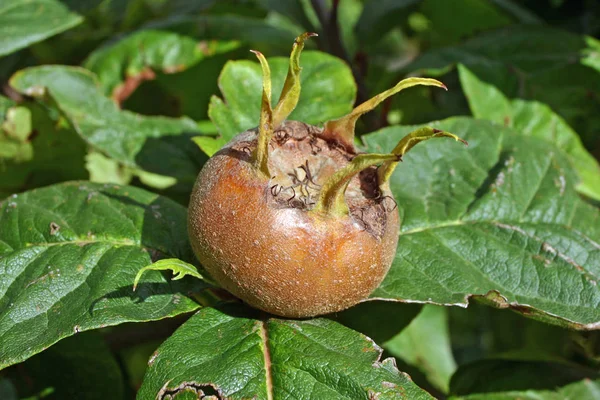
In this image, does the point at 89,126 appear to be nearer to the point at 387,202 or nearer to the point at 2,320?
the point at 2,320

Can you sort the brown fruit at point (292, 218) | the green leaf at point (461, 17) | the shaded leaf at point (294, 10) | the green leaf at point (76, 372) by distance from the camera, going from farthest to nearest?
the green leaf at point (461, 17) → the shaded leaf at point (294, 10) → the green leaf at point (76, 372) → the brown fruit at point (292, 218)

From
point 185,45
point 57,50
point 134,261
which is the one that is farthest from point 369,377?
point 57,50

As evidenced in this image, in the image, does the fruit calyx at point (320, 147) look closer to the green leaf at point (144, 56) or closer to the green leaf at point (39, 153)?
the green leaf at point (39, 153)

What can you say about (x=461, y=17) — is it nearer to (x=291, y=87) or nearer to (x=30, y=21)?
(x=30, y=21)

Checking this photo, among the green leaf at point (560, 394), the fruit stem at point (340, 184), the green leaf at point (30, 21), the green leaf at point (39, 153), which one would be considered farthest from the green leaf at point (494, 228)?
the green leaf at point (30, 21)

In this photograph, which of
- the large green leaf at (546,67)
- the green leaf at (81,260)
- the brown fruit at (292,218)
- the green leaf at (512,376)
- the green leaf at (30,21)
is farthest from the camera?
the large green leaf at (546,67)

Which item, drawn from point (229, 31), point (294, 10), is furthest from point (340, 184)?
point (294, 10)
